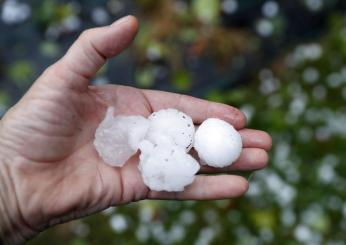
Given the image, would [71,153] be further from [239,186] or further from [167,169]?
[239,186]

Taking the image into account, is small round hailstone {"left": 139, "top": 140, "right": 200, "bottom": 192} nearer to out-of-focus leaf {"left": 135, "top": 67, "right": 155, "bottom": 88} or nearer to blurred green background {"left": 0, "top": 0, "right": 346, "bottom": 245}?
blurred green background {"left": 0, "top": 0, "right": 346, "bottom": 245}

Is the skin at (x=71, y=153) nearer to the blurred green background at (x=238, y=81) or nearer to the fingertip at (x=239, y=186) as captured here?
the fingertip at (x=239, y=186)

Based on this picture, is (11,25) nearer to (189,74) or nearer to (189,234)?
(189,74)

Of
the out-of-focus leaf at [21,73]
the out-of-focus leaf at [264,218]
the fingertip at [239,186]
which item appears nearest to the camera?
the fingertip at [239,186]

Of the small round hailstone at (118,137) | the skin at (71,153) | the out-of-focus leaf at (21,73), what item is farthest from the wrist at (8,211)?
the out-of-focus leaf at (21,73)

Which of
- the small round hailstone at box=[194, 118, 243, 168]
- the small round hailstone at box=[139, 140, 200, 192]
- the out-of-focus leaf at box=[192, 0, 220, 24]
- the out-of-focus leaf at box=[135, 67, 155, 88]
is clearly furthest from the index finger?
the out-of-focus leaf at box=[192, 0, 220, 24]

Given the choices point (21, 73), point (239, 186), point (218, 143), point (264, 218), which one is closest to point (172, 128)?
point (218, 143)

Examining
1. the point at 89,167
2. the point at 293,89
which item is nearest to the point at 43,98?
the point at 89,167
